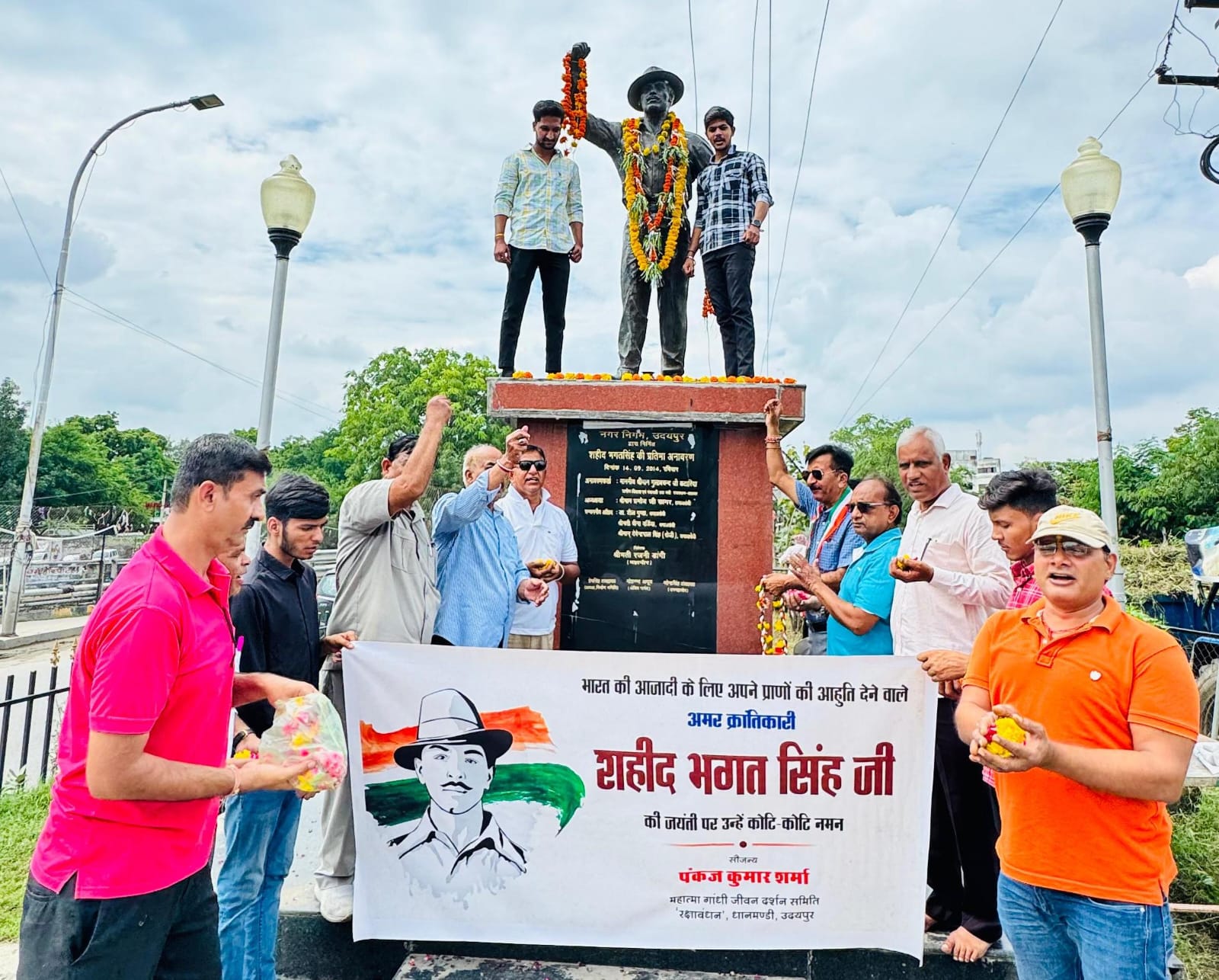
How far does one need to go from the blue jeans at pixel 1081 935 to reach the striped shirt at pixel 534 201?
5.20 meters

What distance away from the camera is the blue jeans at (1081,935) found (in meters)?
1.88

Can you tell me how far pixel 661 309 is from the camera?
6.76 meters

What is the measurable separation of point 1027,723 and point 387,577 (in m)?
2.43

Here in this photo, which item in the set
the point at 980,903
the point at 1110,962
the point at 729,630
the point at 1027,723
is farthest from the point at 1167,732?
the point at 729,630

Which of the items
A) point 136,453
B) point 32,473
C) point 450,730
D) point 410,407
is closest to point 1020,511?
point 450,730

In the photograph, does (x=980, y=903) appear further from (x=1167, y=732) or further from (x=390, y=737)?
(x=390, y=737)

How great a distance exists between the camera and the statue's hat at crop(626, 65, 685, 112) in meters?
6.64

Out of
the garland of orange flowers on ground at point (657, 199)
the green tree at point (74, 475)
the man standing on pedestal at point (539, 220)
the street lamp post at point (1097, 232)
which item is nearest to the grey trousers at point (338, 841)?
the man standing on pedestal at point (539, 220)

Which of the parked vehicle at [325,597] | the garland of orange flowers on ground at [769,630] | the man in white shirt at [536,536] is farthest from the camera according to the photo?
the parked vehicle at [325,597]

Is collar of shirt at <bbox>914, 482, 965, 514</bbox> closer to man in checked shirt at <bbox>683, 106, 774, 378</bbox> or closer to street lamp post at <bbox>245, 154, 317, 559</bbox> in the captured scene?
man in checked shirt at <bbox>683, 106, 774, 378</bbox>

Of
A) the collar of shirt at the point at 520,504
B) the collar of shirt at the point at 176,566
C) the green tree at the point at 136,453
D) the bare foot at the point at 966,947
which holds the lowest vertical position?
the bare foot at the point at 966,947

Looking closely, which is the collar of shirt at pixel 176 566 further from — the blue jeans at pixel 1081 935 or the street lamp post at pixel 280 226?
the street lamp post at pixel 280 226

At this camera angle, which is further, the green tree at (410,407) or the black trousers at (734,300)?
the green tree at (410,407)

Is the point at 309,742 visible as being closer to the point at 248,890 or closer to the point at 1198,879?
the point at 248,890
